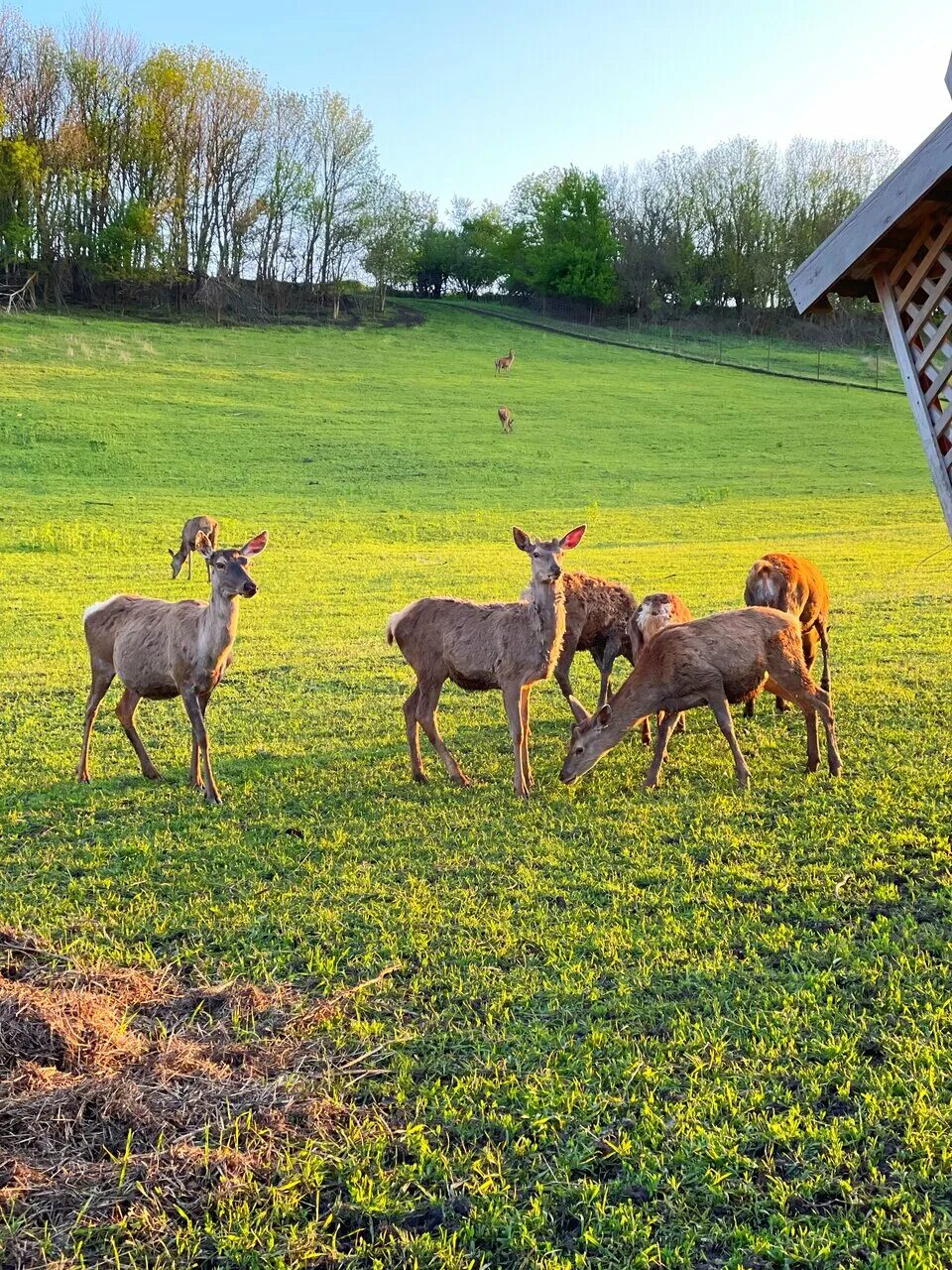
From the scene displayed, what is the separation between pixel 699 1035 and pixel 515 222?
3437 inches

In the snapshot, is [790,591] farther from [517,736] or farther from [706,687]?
[517,736]

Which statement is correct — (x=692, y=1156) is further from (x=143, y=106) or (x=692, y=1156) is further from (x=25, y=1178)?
(x=143, y=106)

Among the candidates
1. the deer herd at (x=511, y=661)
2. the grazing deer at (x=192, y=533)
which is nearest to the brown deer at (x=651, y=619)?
the deer herd at (x=511, y=661)

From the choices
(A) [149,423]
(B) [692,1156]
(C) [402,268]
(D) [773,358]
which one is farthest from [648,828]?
(C) [402,268]

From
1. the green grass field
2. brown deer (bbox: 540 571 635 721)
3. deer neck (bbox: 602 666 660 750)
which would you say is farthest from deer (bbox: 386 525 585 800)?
brown deer (bbox: 540 571 635 721)

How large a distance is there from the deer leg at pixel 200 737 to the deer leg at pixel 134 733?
61cm

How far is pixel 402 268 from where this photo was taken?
222 feet

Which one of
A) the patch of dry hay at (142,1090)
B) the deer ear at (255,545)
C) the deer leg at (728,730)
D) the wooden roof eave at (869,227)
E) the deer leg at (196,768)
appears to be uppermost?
the wooden roof eave at (869,227)

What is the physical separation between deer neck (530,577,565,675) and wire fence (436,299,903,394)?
146 feet

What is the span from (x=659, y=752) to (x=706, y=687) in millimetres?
634

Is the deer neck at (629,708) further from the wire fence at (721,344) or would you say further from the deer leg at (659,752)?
the wire fence at (721,344)

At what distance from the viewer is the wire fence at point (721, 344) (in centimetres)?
5206

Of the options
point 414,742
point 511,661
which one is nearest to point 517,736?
point 511,661

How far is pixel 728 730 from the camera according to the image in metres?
7.50
